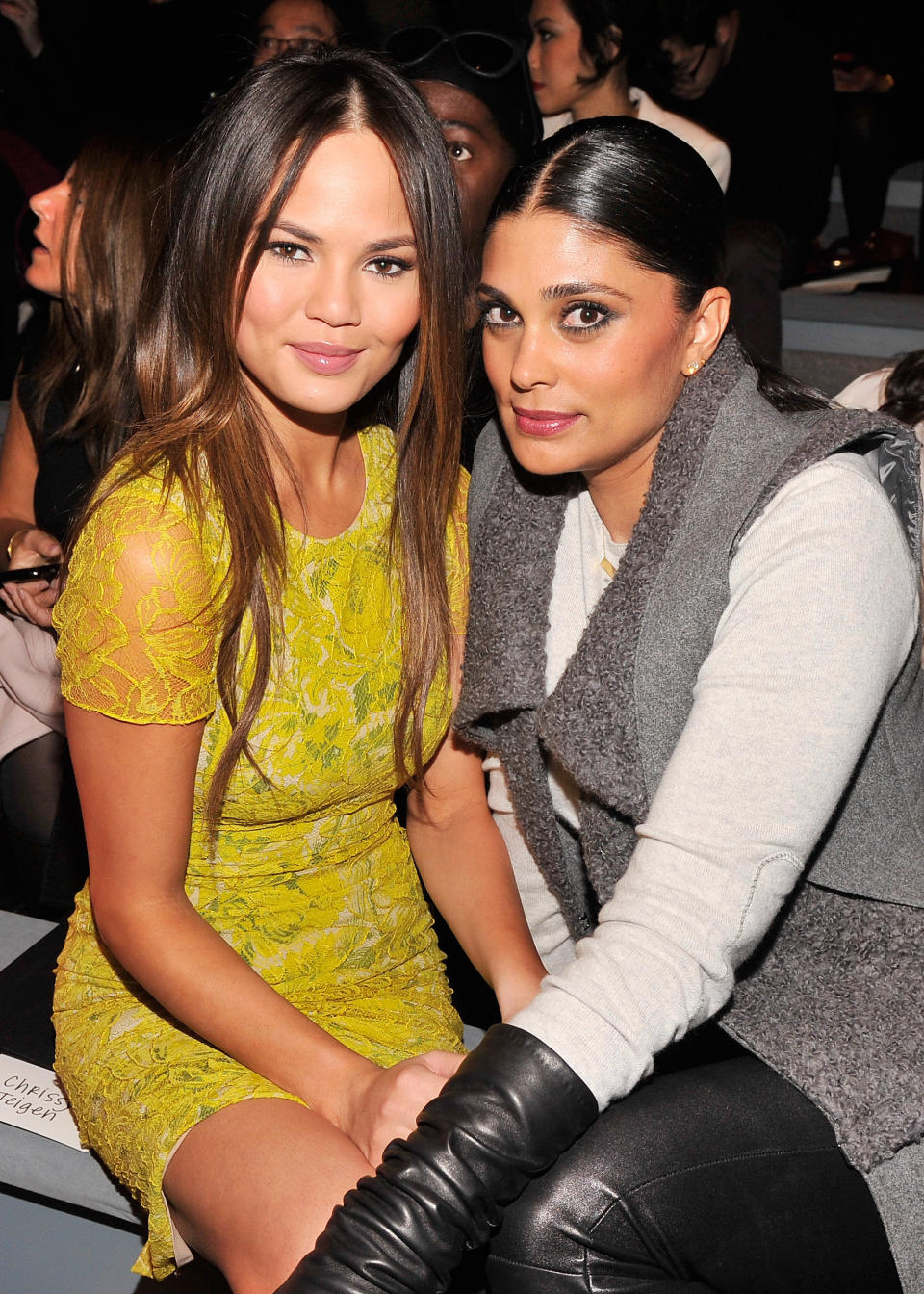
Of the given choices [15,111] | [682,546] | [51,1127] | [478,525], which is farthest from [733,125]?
[51,1127]

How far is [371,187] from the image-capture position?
127cm

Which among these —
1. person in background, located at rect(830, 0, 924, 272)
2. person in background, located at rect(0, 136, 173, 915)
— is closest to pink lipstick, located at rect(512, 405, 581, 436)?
person in background, located at rect(0, 136, 173, 915)

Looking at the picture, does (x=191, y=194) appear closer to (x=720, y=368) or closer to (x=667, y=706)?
(x=720, y=368)

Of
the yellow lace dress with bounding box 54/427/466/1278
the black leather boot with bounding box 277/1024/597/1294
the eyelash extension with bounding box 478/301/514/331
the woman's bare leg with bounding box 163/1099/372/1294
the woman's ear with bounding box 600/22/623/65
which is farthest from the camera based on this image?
the woman's ear with bounding box 600/22/623/65

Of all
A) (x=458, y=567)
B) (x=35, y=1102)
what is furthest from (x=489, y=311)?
(x=35, y=1102)

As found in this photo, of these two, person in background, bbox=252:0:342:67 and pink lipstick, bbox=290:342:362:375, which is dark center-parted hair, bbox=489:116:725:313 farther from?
person in background, bbox=252:0:342:67

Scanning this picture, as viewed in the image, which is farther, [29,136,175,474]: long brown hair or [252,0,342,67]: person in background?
[252,0,342,67]: person in background

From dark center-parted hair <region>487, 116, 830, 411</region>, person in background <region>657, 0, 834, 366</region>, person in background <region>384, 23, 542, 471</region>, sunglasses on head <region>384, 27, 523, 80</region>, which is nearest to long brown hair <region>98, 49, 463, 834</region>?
dark center-parted hair <region>487, 116, 830, 411</region>

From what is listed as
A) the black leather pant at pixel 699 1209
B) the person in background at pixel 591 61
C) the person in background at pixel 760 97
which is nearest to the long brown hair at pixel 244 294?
the black leather pant at pixel 699 1209

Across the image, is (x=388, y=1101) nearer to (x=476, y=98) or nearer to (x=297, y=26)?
(x=476, y=98)

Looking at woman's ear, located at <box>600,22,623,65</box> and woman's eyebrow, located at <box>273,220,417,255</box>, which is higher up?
woman's ear, located at <box>600,22,623,65</box>

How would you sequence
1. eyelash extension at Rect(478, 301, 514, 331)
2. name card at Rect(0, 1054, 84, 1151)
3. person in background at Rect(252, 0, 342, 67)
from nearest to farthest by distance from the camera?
1. eyelash extension at Rect(478, 301, 514, 331)
2. name card at Rect(0, 1054, 84, 1151)
3. person in background at Rect(252, 0, 342, 67)

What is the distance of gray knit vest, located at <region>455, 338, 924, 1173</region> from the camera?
1182 millimetres

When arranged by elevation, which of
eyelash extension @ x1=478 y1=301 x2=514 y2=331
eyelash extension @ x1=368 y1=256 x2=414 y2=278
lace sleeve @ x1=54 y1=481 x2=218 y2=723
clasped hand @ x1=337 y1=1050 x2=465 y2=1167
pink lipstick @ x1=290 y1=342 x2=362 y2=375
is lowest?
clasped hand @ x1=337 y1=1050 x2=465 y2=1167
